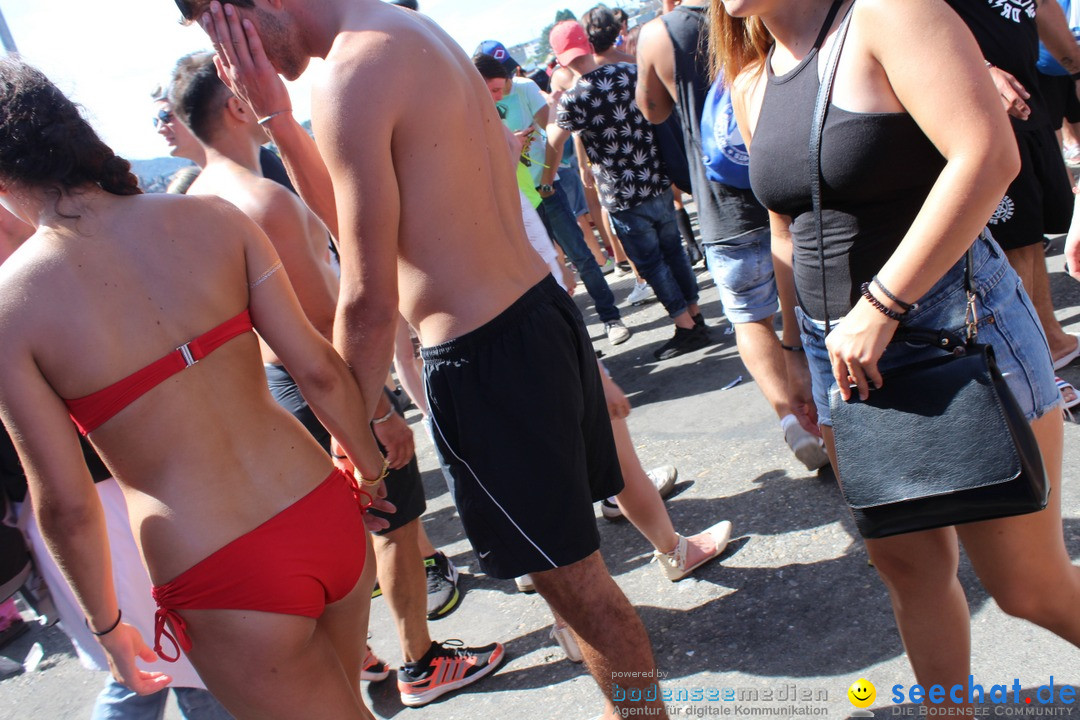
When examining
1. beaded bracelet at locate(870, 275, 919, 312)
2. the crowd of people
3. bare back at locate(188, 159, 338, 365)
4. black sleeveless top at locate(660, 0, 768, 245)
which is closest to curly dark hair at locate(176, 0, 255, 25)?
the crowd of people

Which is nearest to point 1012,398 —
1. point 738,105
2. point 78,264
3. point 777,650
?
point 738,105

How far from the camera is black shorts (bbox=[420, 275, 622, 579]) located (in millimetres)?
1978

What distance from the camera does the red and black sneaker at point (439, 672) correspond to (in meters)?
2.99

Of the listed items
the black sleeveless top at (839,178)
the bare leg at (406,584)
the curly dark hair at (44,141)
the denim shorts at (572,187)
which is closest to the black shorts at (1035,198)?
the black sleeveless top at (839,178)

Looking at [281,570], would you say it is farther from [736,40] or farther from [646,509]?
[736,40]

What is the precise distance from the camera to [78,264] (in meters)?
1.71

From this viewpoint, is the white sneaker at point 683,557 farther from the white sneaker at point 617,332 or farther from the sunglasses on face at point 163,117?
the white sneaker at point 617,332

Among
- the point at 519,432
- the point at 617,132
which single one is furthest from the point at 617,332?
the point at 519,432

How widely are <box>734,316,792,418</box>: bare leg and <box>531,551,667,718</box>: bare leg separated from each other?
5.29ft

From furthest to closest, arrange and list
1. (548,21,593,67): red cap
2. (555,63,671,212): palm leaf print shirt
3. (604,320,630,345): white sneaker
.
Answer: (604,320,630,345): white sneaker → (548,21,593,67): red cap → (555,63,671,212): palm leaf print shirt

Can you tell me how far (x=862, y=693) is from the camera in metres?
2.36

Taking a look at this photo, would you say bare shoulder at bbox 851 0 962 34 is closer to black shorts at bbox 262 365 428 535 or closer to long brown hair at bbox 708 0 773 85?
long brown hair at bbox 708 0 773 85

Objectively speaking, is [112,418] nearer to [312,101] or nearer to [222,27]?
[312,101]

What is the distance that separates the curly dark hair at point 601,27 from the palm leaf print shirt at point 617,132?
8.9 inches
